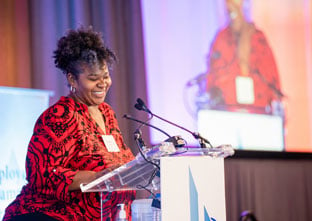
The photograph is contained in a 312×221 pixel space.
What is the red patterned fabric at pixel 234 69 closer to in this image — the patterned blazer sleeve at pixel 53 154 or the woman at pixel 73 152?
the woman at pixel 73 152

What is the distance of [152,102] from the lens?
552 centimetres

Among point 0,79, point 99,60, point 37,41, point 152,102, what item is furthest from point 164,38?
point 99,60

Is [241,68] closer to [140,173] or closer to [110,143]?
[110,143]

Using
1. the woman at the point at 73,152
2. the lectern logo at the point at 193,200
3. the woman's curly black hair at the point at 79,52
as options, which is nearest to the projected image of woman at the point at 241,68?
the woman's curly black hair at the point at 79,52

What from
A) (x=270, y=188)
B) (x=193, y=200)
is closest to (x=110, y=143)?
(x=193, y=200)

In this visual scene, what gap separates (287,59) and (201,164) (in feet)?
14.9

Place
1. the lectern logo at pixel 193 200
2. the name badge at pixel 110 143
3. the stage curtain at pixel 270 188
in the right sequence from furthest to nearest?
the stage curtain at pixel 270 188, the name badge at pixel 110 143, the lectern logo at pixel 193 200

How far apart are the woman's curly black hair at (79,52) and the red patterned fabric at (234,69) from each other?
2581 mm

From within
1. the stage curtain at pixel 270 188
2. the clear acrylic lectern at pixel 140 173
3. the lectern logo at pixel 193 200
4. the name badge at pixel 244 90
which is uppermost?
the name badge at pixel 244 90

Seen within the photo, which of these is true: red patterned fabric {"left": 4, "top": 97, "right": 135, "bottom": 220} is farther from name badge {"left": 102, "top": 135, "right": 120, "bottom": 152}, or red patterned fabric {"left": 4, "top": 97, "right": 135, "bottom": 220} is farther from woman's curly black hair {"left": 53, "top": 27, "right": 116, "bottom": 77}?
woman's curly black hair {"left": 53, "top": 27, "right": 116, "bottom": 77}

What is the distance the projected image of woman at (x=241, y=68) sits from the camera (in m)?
5.96

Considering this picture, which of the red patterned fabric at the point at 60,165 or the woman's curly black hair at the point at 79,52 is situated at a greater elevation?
the woman's curly black hair at the point at 79,52

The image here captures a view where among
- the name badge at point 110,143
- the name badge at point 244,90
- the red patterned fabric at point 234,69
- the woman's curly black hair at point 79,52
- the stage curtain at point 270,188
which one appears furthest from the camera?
the stage curtain at point 270,188

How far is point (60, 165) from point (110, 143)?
357 mm
